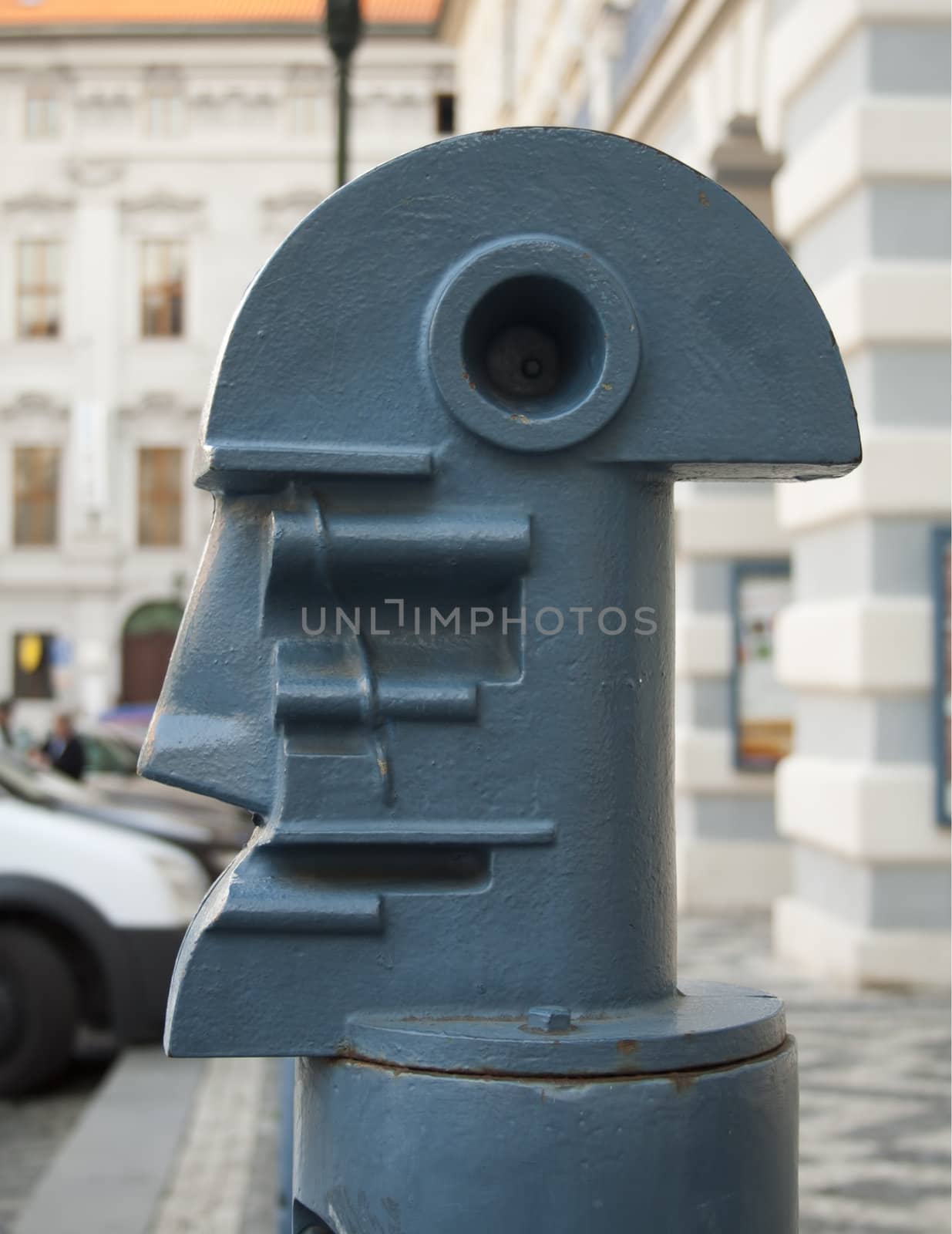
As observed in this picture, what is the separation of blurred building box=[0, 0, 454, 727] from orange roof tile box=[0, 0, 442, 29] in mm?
229

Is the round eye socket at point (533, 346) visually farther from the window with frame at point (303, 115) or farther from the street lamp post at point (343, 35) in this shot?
the window with frame at point (303, 115)

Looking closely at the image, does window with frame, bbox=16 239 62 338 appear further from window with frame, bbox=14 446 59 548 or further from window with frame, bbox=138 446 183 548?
window with frame, bbox=138 446 183 548

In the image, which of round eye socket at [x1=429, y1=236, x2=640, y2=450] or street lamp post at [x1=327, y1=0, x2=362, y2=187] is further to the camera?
street lamp post at [x1=327, y1=0, x2=362, y2=187]

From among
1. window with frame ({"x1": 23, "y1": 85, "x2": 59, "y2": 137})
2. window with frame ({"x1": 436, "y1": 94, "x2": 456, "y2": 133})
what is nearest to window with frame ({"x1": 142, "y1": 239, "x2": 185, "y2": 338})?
window with frame ({"x1": 23, "y1": 85, "x2": 59, "y2": 137})

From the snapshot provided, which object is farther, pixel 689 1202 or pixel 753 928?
pixel 753 928

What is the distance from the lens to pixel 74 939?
701 cm

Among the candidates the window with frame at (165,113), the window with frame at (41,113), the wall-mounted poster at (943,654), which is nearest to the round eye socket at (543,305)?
the wall-mounted poster at (943,654)

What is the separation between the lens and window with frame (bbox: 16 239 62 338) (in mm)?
37250

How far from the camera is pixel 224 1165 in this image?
5273 millimetres

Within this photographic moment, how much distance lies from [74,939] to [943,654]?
13.6ft

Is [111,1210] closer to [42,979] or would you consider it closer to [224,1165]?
[224,1165]

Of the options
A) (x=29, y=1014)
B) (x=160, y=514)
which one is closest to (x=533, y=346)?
(x=29, y=1014)

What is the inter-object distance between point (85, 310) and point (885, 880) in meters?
32.3

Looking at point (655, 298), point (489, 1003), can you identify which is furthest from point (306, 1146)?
point (655, 298)
